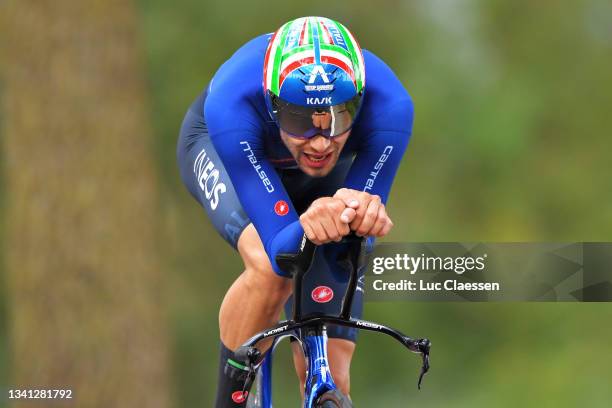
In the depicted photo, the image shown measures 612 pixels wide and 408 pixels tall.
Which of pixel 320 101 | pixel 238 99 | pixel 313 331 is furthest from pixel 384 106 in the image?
pixel 313 331

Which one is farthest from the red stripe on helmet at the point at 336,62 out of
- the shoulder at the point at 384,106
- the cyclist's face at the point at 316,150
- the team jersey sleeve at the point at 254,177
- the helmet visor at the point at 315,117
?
the team jersey sleeve at the point at 254,177

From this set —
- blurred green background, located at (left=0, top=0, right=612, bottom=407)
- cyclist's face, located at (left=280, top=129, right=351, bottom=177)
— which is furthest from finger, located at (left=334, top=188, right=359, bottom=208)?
blurred green background, located at (left=0, top=0, right=612, bottom=407)

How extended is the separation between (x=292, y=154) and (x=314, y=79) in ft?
1.50

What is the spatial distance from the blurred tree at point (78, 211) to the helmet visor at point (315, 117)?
3369 millimetres

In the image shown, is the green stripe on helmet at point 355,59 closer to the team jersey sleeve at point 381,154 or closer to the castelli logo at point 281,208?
the team jersey sleeve at point 381,154

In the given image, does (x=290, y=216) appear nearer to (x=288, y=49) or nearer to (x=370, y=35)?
(x=288, y=49)

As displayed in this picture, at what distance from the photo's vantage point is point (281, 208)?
4.17 metres

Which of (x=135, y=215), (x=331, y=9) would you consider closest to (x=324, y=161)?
(x=135, y=215)

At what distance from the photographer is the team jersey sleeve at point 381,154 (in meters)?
4.30

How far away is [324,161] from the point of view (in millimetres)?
4207

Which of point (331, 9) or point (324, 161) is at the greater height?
point (331, 9)

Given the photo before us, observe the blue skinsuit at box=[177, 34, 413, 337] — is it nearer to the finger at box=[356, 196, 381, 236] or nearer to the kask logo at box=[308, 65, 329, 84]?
the finger at box=[356, 196, 381, 236]

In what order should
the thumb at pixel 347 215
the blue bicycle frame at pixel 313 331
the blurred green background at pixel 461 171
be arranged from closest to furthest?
the thumb at pixel 347 215, the blue bicycle frame at pixel 313 331, the blurred green background at pixel 461 171

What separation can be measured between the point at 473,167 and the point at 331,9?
2.33 meters
